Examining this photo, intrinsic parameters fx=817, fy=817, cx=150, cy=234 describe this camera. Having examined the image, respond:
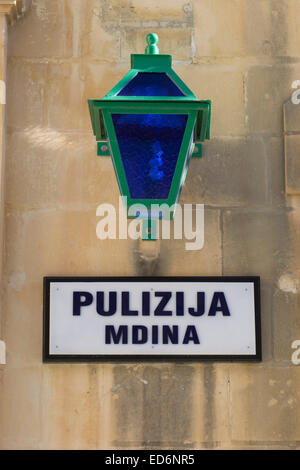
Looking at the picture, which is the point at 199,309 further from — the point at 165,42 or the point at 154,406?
the point at 165,42

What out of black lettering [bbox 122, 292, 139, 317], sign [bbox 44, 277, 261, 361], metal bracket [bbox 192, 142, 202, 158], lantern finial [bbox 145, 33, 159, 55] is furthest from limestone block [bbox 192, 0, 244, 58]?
black lettering [bbox 122, 292, 139, 317]

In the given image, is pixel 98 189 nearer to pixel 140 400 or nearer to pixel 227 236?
pixel 227 236

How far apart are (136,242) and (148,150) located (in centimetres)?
105

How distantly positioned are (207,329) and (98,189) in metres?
1.13

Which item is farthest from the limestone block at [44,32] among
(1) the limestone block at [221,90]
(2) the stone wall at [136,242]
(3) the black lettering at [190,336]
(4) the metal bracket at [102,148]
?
(3) the black lettering at [190,336]

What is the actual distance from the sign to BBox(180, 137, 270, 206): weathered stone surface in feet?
1.78

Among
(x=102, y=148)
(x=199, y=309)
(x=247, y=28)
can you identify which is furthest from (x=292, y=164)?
(x=102, y=148)

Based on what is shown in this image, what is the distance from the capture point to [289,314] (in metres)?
5.10

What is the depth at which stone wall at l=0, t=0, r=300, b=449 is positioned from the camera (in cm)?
495

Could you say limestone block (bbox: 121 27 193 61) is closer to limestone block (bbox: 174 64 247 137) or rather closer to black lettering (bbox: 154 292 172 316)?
limestone block (bbox: 174 64 247 137)

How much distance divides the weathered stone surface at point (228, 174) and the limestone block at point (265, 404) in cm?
108

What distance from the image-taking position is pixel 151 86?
4371 mm

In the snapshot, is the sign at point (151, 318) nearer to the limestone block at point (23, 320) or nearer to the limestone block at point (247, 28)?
the limestone block at point (23, 320)
